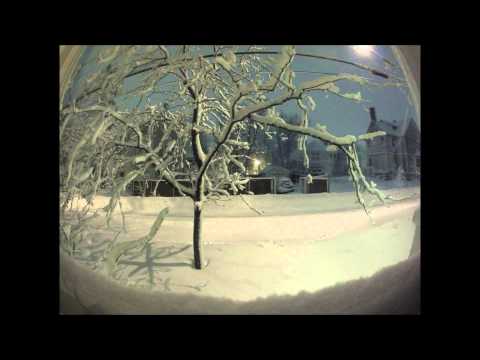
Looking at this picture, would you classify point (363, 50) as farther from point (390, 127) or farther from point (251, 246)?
point (251, 246)

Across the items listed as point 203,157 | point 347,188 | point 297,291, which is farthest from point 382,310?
point 203,157

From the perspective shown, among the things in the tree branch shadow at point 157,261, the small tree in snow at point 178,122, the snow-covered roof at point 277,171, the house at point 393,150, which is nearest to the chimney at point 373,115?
the house at point 393,150

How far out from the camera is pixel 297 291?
2.37 meters

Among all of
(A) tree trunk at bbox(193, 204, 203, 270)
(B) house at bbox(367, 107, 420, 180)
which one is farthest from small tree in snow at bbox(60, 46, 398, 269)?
(B) house at bbox(367, 107, 420, 180)

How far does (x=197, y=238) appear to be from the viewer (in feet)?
7.68

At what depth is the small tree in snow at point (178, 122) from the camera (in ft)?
7.47

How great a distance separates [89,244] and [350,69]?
2.33 meters

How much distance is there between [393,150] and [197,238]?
1594mm

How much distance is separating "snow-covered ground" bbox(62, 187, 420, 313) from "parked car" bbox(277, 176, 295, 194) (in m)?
0.05

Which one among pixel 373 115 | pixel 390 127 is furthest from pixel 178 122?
pixel 390 127

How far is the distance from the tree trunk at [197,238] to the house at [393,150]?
1.28 metres

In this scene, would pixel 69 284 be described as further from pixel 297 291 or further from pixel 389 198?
pixel 389 198

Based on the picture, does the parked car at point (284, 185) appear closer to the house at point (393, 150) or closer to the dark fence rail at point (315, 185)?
the dark fence rail at point (315, 185)

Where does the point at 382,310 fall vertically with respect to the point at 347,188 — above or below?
below
